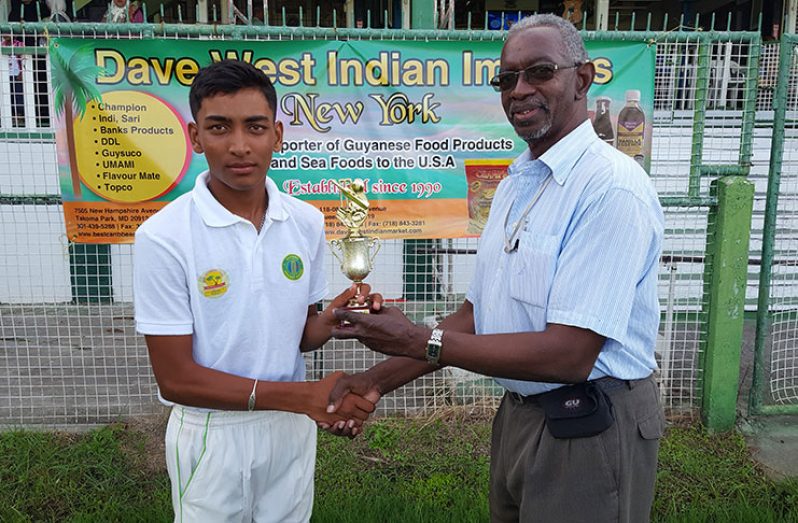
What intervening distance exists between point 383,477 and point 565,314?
7.47 feet

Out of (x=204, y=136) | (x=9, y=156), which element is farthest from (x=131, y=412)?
(x=204, y=136)

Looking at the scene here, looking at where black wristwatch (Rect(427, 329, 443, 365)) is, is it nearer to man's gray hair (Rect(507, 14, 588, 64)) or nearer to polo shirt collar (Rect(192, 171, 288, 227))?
polo shirt collar (Rect(192, 171, 288, 227))

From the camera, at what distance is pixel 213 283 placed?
1.92m

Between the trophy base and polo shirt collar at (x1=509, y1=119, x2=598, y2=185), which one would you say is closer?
polo shirt collar at (x1=509, y1=119, x2=598, y2=185)

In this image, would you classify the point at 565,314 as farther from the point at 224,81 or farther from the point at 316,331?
the point at 224,81

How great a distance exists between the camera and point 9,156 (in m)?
4.00

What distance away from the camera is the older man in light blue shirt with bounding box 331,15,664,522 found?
1700mm

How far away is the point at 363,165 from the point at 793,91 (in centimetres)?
273

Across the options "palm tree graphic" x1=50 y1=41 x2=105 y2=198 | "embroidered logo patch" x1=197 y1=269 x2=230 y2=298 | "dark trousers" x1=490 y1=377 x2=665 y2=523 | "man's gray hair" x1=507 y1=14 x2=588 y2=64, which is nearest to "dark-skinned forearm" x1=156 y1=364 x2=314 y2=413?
"embroidered logo patch" x1=197 y1=269 x2=230 y2=298

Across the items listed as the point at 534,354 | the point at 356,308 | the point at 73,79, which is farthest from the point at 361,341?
the point at 73,79

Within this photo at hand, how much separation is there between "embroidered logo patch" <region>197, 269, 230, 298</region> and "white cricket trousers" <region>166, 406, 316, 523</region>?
0.38 metres

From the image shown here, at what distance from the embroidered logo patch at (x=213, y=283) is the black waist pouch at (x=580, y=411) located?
1.02m

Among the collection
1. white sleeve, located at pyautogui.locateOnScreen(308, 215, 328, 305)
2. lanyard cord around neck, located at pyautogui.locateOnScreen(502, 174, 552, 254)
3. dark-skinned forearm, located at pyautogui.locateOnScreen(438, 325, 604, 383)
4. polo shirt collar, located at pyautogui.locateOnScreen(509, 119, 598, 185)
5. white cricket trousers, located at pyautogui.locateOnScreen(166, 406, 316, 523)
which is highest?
polo shirt collar, located at pyautogui.locateOnScreen(509, 119, 598, 185)

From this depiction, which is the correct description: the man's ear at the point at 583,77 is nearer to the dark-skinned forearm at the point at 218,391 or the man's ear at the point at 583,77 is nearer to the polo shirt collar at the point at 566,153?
the polo shirt collar at the point at 566,153
